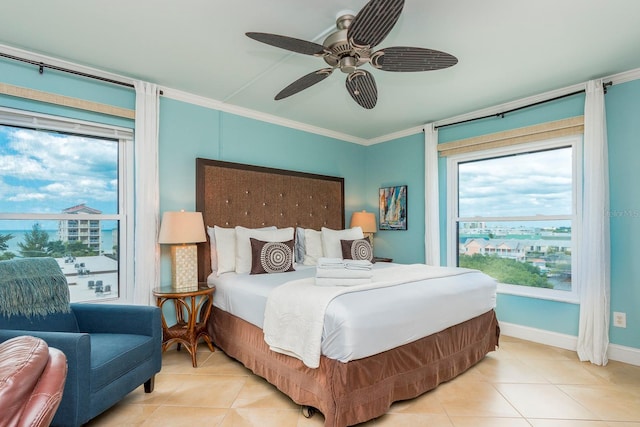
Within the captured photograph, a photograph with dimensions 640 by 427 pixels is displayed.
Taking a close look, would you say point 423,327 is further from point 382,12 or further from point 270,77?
point 270,77

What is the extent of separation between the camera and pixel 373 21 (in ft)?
5.28

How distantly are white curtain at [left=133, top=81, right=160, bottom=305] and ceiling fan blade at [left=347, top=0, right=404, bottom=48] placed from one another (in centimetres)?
220

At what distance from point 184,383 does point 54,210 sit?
182 centimetres

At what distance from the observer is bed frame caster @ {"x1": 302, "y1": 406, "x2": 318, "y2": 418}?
82.3 inches

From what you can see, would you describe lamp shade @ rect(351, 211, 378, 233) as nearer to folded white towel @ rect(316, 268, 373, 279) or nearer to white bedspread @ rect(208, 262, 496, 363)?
white bedspread @ rect(208, 262, 496, 363)

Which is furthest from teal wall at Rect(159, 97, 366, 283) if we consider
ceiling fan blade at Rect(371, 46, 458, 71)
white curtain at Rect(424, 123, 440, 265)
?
ceiling fan blade at Rect(371, 46, 458, 71)

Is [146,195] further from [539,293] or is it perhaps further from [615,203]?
[615,203]

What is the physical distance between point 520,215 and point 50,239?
4.58m

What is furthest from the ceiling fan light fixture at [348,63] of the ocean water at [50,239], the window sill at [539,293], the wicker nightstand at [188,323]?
the window sill at [539,293]

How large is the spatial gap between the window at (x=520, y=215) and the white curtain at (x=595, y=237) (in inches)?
10.1

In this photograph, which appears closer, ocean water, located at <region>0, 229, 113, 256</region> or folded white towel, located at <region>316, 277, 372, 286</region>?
folded white towel, located at <region>316, 277, 372, 286</region>

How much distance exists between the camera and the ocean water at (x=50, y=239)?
2.64 meters

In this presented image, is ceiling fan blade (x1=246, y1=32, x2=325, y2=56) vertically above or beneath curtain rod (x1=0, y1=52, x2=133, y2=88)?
beneath

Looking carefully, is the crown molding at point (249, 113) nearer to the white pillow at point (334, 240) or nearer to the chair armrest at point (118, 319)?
the white pillow at point (334, 240)
